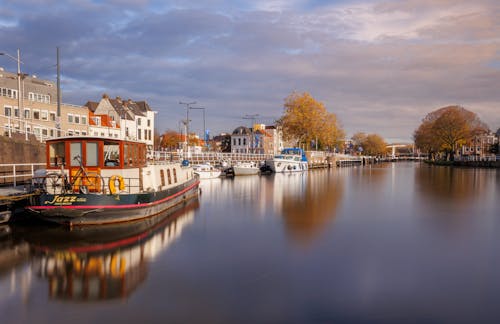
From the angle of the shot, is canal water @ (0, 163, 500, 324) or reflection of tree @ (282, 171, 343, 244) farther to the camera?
reflection of tree @ (282, 171, 343, 244)

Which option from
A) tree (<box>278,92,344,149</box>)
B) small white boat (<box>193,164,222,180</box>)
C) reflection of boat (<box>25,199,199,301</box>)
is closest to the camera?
reflection of boat (<box>25,199,199,301</box>)

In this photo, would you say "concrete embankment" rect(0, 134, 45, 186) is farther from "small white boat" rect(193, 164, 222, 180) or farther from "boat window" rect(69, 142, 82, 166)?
"small white boat" rect(193, 164, 222, 180)

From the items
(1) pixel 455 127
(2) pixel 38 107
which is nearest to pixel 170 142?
(2) pixel 38 107

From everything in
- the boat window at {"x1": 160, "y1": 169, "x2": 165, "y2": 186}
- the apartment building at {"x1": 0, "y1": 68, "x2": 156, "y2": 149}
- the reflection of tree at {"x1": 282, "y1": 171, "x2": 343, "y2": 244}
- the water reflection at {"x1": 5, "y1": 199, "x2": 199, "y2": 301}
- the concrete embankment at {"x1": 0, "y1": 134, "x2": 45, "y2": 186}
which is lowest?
the reflection of tree at {"x1": 282, "y1": 171, "x2": 343, "y2": 244}

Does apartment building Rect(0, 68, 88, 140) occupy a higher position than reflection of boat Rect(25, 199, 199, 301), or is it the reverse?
apartment building Rect(0, 68, 88, 140)

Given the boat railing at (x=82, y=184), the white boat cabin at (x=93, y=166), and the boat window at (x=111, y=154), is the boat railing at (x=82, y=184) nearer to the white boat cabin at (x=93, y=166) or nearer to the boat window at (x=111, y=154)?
the white boat cabin at (x=93, y=166)

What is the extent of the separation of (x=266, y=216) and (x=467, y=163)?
9415cm

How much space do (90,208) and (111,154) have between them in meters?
2.99

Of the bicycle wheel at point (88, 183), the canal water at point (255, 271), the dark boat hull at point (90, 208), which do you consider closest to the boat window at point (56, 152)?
the bicycle wheel at point (88, 183)

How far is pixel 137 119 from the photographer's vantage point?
241ft

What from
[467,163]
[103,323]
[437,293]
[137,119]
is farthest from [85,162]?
[467,163]

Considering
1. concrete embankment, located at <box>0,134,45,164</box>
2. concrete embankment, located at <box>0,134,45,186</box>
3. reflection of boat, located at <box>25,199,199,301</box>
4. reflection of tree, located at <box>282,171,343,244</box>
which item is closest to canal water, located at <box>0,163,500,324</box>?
reflection of boat, located at <box>25,199,199,301</box>

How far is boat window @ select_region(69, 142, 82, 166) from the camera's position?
16984mm

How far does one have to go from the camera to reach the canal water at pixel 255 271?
8.57 metres
